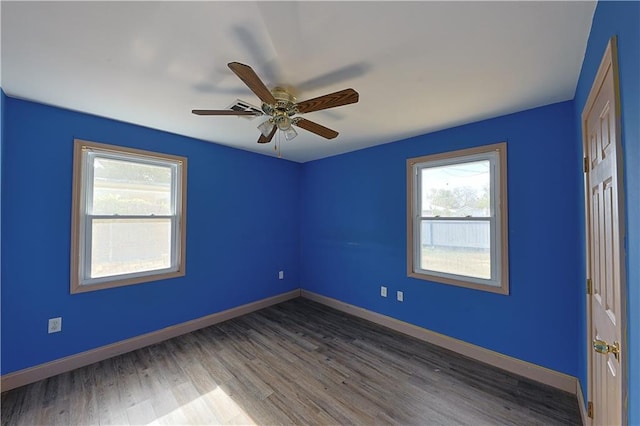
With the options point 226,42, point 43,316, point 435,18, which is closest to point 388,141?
point 435,18

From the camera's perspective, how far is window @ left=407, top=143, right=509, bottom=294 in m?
2.53

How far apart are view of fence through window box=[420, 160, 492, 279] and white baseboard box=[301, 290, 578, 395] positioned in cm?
75

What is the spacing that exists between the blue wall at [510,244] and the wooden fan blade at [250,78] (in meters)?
2.18

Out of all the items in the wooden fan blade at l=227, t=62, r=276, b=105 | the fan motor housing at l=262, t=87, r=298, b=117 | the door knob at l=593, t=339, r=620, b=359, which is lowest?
the door knob at l=593, t=339, r=620, b=359

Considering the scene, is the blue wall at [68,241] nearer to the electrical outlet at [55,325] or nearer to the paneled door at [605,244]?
the electrical outlet at [55,325]

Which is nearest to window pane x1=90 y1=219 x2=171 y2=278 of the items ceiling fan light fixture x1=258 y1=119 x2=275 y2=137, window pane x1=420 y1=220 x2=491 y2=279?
ceiling fan light fixture x1=258 y1=119 x2=275 y2=137

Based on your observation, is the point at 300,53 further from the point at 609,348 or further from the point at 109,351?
the point at 109,351

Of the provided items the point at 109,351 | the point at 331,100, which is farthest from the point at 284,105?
the point at 109,351

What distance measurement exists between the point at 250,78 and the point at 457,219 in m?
2.54

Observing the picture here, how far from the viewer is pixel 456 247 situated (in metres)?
2.85

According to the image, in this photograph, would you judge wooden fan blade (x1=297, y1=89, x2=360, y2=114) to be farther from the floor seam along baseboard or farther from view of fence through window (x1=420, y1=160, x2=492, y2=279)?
the floor seam along baseboard

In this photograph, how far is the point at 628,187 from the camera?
0.90 meters

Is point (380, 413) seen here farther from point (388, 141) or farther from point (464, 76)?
point (388, 141)

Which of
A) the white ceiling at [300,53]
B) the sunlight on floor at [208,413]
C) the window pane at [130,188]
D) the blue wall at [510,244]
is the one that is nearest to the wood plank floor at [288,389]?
the sunlight on floor at [208,413]
